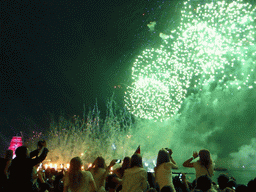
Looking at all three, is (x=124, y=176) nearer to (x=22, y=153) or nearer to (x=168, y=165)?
(x=168, y=165)

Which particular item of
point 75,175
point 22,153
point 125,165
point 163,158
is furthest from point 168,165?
point 22,153

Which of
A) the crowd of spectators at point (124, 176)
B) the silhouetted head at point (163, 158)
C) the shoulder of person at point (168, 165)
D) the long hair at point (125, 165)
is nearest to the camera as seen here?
the crowd of spectators at point (124, 176)

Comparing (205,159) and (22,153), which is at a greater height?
(22,153)

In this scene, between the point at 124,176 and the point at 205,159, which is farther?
the point at 205,159

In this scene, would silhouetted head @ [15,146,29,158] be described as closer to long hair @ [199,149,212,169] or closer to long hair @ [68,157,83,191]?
long hair @ [68,157,83,191]

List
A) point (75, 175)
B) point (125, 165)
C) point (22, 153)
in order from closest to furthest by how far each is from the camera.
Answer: point (75, 175)
point (22, 153)
point (125, 165)

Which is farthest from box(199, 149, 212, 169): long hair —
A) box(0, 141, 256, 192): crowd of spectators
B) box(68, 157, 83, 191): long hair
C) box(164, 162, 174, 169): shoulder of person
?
box(68, 157, 83, 191): long hair

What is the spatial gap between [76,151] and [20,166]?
47.7 meters

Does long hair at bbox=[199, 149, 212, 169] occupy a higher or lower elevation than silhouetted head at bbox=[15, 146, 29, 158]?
lower

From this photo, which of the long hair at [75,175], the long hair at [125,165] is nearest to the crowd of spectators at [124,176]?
the long hair at [75,175]

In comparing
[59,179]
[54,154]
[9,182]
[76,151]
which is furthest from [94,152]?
[9,182]

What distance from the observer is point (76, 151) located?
49438mm

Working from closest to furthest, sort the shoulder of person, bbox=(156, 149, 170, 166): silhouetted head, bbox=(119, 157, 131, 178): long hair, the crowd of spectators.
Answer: the crowd of spectators → the shoulder of person → bbox=(156, 149, 170, 166): silhouetted head → bbox=(119, 157, 131, 178): long hair

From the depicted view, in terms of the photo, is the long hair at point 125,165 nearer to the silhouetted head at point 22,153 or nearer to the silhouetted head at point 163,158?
the silhouetted head at point 163,158
